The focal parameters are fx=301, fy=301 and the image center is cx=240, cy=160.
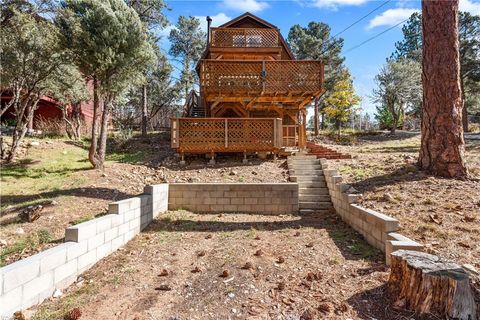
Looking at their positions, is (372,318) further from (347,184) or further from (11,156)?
(11,156)

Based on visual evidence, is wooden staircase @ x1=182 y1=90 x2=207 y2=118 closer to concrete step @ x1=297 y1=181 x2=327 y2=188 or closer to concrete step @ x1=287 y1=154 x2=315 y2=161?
concrete step @ x1=287 y1=154 x2=315 y2=161

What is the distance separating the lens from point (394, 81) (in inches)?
872

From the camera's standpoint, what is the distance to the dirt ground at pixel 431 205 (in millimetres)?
3814

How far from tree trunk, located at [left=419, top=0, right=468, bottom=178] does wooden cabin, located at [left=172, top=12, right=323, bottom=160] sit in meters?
5.49

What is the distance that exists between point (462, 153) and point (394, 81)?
59.7ft

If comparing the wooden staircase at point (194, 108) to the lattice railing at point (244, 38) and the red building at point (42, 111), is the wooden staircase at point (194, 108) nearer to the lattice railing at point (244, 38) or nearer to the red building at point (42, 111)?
the lattice railing at point (244, 38)

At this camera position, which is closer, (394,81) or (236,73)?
(236,73)

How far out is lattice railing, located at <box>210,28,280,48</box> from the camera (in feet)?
47.8

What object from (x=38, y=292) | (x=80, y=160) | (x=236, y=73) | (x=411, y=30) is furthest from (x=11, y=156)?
(x=411, y=30)

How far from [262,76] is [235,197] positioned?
20.1 ft

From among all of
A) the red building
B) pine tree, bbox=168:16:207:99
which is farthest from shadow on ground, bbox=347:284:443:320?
pine tree, bbox=168:16:207:99

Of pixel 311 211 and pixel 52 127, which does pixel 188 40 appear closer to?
pixel 52 127

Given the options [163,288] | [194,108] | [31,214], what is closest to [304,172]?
[163,288]

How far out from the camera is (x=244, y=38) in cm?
1473
